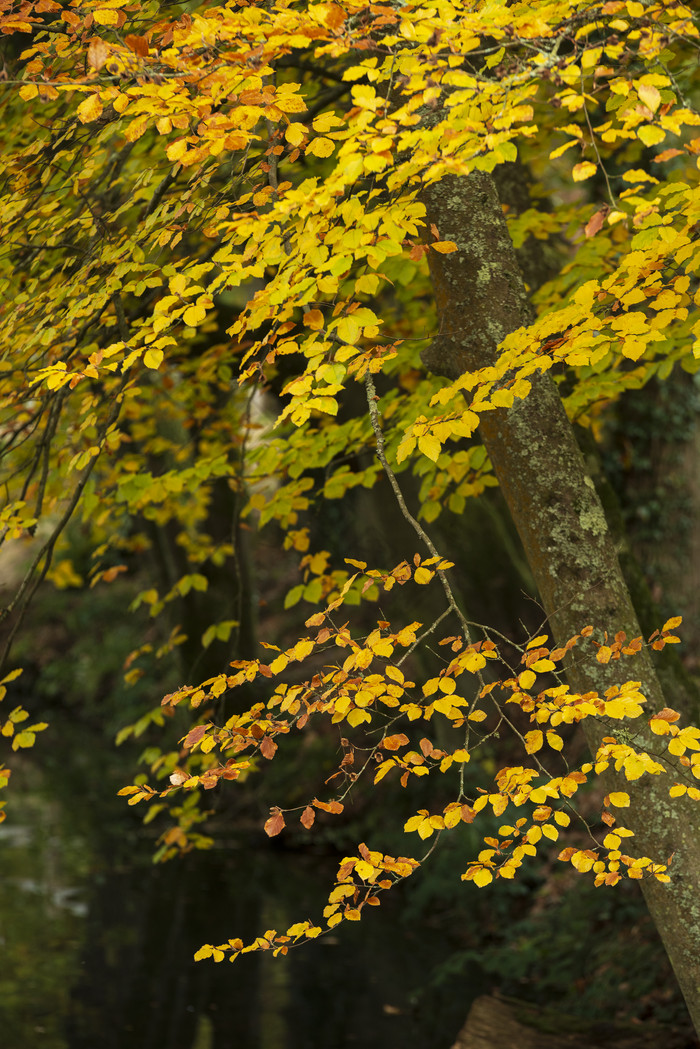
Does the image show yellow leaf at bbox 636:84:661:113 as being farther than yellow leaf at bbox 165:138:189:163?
No

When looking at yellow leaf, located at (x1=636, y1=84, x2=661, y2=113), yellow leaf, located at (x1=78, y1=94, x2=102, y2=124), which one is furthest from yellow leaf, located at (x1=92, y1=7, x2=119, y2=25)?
yellow leaf, located at (x1=636, y1=84, x2=661, y2=113)

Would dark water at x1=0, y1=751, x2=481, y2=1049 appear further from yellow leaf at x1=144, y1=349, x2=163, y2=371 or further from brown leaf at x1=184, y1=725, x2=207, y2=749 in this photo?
yellow leaf at x1=144, y1=349, x2=163, y2=371

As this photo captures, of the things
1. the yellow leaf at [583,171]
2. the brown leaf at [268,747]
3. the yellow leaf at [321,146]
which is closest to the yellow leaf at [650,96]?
the yellow leaf at [583,171]

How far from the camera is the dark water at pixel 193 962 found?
6.32 metres

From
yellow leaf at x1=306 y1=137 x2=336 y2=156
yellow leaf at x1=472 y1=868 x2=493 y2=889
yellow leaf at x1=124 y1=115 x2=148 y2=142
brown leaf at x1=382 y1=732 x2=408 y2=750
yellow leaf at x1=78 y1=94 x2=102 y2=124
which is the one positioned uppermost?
yellow leaf at x1=78 y1=94 x2=102 y2=124

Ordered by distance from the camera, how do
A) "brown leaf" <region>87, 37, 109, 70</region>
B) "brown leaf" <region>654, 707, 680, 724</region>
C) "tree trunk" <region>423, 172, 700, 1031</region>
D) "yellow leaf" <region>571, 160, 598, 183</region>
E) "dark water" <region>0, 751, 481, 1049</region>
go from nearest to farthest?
"yellow leaf" <region>571, 160, 598, 183</region> < "brown leaf" <region>87, 37, 109, 70</region> < "brown leaf" <region>654, 707, 680, 724</region> < "tree trunk" <region>423, 172, 700, 1031</region> < "dark water" <region>0, 751, 481, 1049</region>

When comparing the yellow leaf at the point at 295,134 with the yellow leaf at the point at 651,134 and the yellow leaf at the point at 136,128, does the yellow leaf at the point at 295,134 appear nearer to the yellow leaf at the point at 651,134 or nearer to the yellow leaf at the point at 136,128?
the yellow leaf at the point at 136,128

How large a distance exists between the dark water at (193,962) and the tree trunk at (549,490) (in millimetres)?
3458

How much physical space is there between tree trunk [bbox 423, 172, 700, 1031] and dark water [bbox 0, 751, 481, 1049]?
3458 mm

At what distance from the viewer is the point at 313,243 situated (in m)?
2.92

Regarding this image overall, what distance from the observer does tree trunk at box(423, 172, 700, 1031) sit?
11.5 feet

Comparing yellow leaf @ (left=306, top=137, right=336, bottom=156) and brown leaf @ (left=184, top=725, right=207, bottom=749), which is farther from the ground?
yellow leaf @ (left=306, top=137, right=336, bottom=156)

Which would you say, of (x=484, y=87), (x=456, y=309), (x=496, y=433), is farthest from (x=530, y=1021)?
(x=484, y=87)

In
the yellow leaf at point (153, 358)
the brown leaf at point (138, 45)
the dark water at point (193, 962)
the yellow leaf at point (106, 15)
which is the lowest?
the dark water at point (193, 962)
